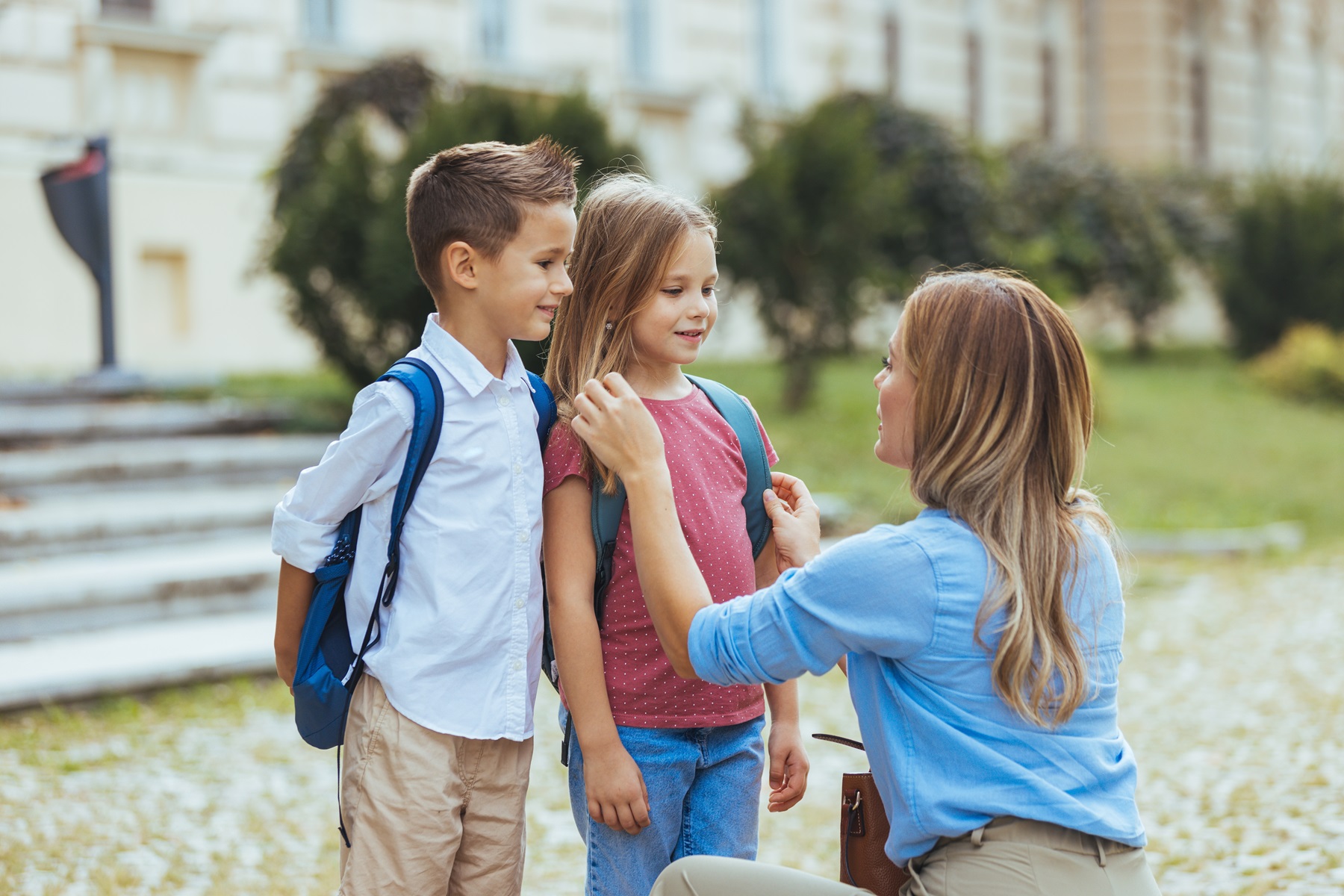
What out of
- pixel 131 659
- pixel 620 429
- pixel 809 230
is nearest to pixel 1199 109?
pixel 809 230

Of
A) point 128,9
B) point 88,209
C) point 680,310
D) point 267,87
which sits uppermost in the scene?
point 128,9

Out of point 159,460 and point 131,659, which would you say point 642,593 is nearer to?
point 131,659

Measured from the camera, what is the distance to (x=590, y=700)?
2.07 metres

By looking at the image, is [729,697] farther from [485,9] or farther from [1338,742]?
[485,9]

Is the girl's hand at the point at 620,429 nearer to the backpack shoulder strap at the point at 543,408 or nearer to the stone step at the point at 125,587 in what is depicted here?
the backpack shoulder strap at the point at 543,408

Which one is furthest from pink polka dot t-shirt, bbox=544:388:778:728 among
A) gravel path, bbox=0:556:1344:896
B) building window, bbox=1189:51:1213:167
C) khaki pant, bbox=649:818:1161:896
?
building window, bbox=1189:51:1213:167

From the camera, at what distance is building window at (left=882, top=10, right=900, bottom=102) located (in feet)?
59.1

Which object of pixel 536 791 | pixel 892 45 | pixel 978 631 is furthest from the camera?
pixel 892 45

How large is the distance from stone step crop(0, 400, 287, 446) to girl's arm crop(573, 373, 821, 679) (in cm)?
638

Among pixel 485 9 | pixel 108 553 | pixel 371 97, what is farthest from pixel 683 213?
pixel 485 9

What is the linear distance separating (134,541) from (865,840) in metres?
5.35

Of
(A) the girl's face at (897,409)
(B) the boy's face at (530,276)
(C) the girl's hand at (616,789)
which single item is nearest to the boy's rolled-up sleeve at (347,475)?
(B) the boy's face at (530,276)

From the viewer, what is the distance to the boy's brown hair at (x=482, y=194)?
6.86ft

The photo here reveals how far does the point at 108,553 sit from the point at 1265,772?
16.9ft
